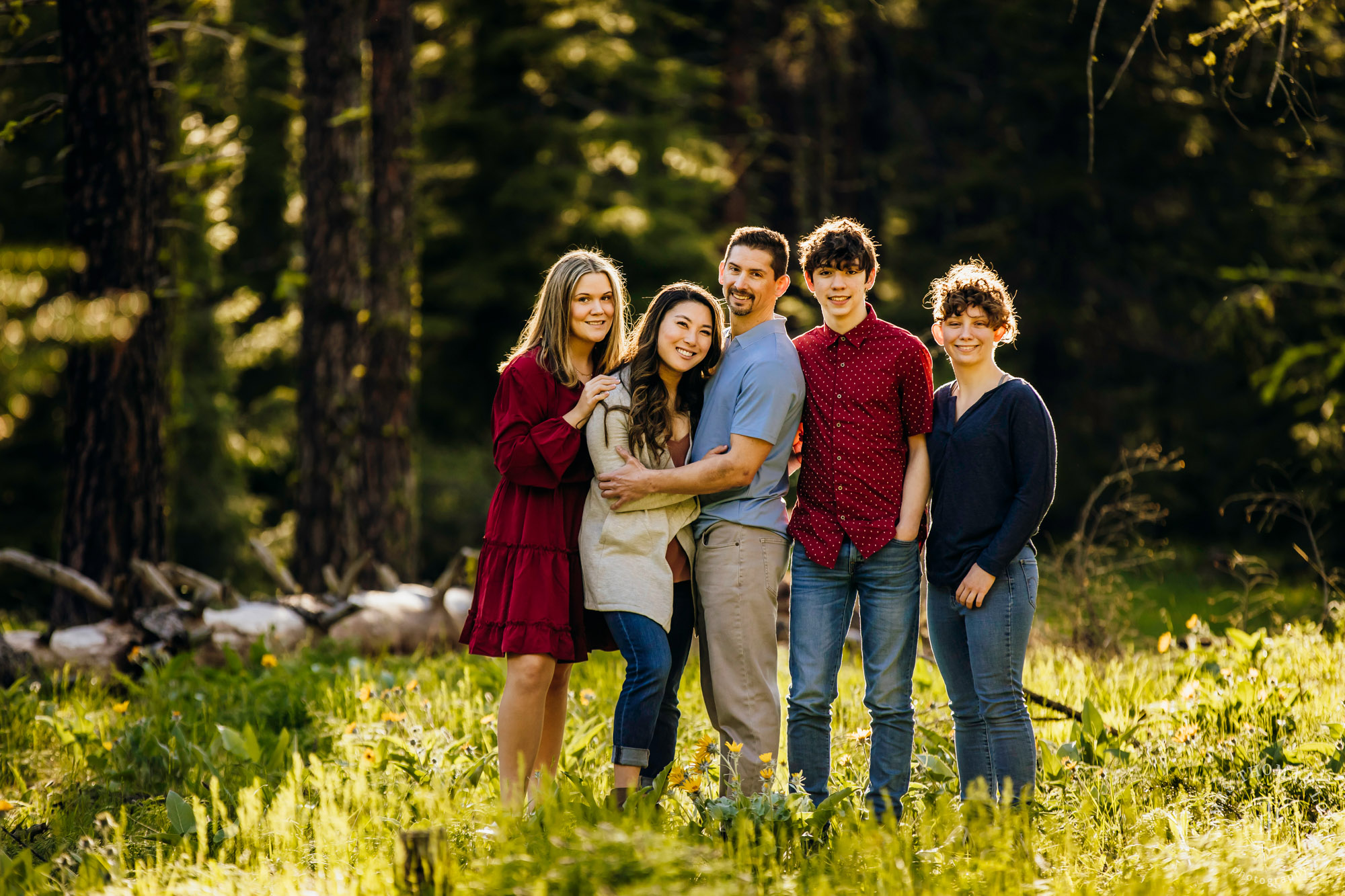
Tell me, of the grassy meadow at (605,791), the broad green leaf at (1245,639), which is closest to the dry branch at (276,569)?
the grassy meadow at (605,791)

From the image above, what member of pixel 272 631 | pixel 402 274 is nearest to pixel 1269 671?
pixel 272 631

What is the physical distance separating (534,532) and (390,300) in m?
6.40

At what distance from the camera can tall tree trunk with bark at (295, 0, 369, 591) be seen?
30.6ft

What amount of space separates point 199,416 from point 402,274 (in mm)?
5283

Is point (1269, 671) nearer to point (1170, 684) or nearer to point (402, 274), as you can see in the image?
point (1170, 684)

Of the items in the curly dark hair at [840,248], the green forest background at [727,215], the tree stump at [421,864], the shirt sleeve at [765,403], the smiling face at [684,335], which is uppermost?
the green forest background at [727,215]

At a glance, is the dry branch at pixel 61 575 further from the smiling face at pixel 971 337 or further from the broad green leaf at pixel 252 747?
the smiling face at pixel 971 337

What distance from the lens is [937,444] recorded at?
388cm

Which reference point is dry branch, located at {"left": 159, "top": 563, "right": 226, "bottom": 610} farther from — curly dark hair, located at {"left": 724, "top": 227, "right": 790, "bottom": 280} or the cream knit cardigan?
curly dark hair, located at {"left": 724, "top": 227, "right": 790, "bottom": 280}

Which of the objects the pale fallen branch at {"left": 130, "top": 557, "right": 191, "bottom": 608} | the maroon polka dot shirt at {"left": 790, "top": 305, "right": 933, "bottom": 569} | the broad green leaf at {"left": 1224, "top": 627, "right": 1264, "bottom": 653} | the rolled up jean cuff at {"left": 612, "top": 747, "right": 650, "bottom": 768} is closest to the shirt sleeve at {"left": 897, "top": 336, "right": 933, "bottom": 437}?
the maroon polka dot shirt at {"left": 790, "top": 305, "right": 933, "bottom": 569}

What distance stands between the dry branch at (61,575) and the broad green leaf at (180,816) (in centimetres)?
367

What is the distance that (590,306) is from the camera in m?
4.02

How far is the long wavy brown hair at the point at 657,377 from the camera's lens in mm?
3889

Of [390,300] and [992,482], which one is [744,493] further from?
[390,300]
